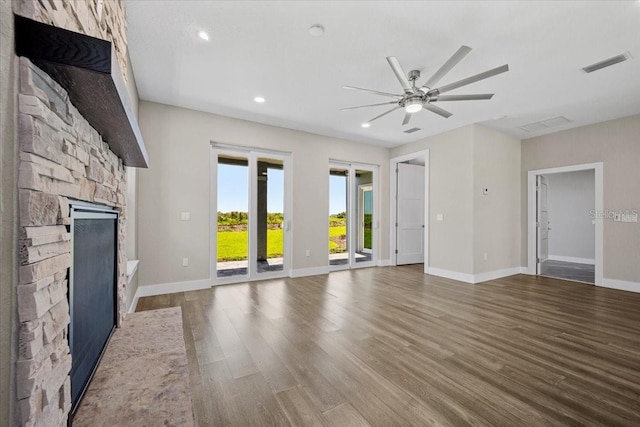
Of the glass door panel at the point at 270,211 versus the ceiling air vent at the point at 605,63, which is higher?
the ceiling air vent at the point at 605,63

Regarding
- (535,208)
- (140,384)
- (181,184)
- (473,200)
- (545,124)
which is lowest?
(140,384)

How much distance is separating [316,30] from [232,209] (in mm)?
3093

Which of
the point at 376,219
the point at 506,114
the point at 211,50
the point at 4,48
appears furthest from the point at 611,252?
the point at 4,48

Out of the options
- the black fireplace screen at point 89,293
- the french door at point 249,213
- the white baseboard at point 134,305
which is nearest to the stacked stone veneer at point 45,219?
the black fireplace screen at point 89,293

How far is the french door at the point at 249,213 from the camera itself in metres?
4.54

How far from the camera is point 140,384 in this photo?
1.37 m

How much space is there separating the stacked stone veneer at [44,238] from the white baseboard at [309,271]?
13.7 ft

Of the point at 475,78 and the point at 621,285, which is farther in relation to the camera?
the point at 621,285

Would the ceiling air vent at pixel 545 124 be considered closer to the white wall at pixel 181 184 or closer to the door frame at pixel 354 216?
the door frame at pixel 354 216

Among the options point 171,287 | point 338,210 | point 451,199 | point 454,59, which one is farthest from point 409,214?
point 171,287

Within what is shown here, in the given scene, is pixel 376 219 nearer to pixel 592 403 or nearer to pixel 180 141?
pixel 180 141

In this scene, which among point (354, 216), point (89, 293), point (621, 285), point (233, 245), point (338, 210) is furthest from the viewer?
point (354, 216)

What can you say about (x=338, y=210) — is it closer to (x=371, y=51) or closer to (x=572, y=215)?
(x=371, y=51)

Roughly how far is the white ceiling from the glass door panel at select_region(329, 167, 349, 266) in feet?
5.94
